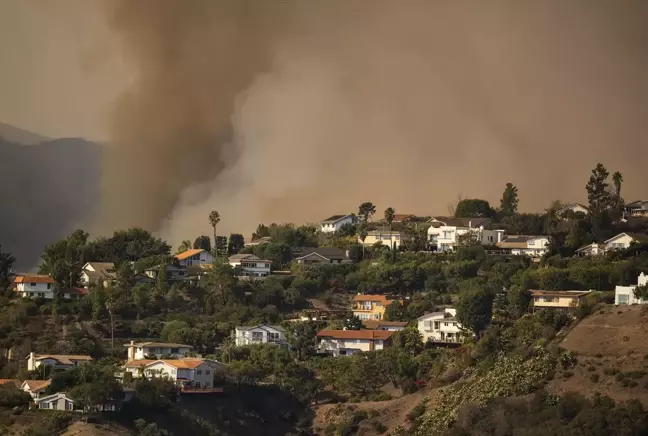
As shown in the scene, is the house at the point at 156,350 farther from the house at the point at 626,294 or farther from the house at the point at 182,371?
the house at the point at 626,294

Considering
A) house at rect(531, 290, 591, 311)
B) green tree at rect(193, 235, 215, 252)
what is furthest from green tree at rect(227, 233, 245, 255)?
house at rect(531, 290, 591, 311)

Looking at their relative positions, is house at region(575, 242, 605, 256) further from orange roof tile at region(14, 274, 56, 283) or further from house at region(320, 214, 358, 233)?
orange roof tile at region(14, 274, 56, 283)

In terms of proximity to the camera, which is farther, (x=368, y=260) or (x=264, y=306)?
(x=368, y=260)

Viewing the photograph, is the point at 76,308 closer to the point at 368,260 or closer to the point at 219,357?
the point at 219,357

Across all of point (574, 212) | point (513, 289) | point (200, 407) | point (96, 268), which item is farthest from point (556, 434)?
point (574, 212)

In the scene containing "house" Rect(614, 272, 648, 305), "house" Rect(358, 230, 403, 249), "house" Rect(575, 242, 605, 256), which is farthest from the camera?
"house" Rect(358, 230, 403, 249)

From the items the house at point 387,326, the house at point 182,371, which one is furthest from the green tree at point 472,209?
the house at point 182,371
